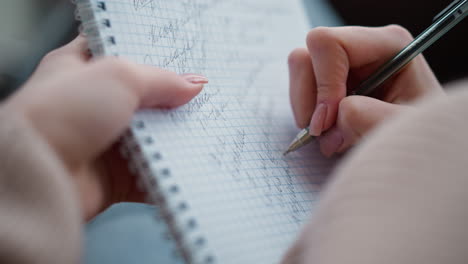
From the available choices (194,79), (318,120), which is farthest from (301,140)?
(194,79)

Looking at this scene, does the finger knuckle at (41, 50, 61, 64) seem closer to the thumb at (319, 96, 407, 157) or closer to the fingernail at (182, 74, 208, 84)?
the fingernail at (182, 74, 208, 84)

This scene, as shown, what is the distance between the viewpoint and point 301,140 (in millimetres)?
401

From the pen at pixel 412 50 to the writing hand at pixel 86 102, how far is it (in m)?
0.16

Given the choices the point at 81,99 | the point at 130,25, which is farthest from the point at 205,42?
the point at 81,99

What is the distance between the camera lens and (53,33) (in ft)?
2.41

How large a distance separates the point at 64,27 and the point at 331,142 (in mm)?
583

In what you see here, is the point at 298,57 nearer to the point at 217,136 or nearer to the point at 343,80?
the point at 343,80

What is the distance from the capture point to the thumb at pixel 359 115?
35 centimetres

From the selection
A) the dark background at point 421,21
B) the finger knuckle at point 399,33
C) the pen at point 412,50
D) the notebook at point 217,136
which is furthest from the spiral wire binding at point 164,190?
the dark background at point 421,21

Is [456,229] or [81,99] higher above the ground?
[81,99]

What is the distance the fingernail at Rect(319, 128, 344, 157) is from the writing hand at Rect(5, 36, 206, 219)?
0.18 m

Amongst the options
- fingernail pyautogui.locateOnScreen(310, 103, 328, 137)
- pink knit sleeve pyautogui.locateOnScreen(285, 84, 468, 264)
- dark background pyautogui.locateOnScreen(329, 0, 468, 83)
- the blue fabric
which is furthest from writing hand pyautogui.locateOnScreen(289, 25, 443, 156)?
dark background pyautogui.locateOnScreen(329, 0, 468, 83)

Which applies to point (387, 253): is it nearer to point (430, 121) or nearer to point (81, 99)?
point (430, 121)

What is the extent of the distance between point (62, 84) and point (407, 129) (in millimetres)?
221
